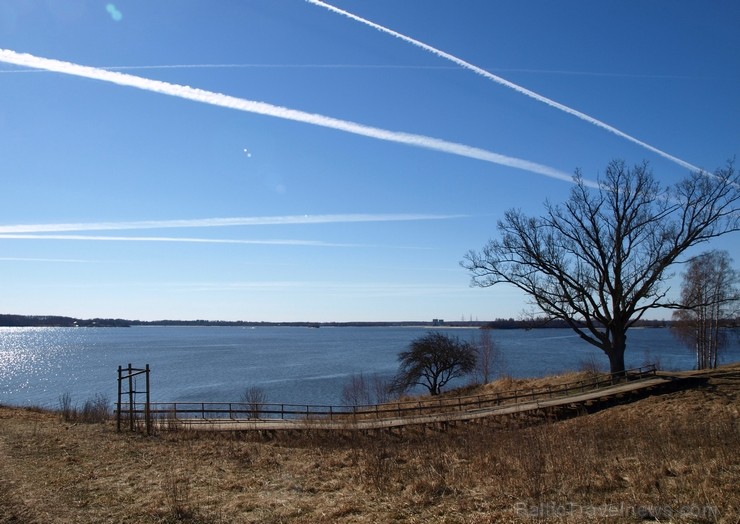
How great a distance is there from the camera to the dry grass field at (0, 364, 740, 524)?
7.51 meters

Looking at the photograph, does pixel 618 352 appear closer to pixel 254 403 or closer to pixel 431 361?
pixel 431 361

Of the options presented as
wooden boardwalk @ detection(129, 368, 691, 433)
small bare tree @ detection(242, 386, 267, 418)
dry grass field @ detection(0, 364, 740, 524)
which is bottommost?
small bare tree @ detection(242, 386, 267, 418)

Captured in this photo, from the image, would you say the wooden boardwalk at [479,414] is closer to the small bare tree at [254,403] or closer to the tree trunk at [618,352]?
the small bare tree at [254,403]

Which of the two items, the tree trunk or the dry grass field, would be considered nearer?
the dry grass field

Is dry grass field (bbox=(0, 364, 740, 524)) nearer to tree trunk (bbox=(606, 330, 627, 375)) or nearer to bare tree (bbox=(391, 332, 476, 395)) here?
tree trunk (bbox=(606, 330, 627, 375))

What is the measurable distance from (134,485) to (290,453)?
513 centimetres

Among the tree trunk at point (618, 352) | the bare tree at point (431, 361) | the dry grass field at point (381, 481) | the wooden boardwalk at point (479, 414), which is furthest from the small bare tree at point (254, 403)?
→ the tree trunk at point (618, 352)

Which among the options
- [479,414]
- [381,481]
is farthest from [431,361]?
[381,481]

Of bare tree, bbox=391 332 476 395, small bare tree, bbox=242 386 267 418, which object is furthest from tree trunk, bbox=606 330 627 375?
small bare tree, bbox=242 386 267 418

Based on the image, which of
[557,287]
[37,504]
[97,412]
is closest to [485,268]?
[557,287]

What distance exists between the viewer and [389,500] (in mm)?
8484

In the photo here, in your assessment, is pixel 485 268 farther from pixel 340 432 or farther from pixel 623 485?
pixel 623 485

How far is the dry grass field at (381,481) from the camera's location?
7508 mm

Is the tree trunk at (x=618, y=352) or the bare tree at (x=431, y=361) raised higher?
the tree trunk at (x=618, y=352)
